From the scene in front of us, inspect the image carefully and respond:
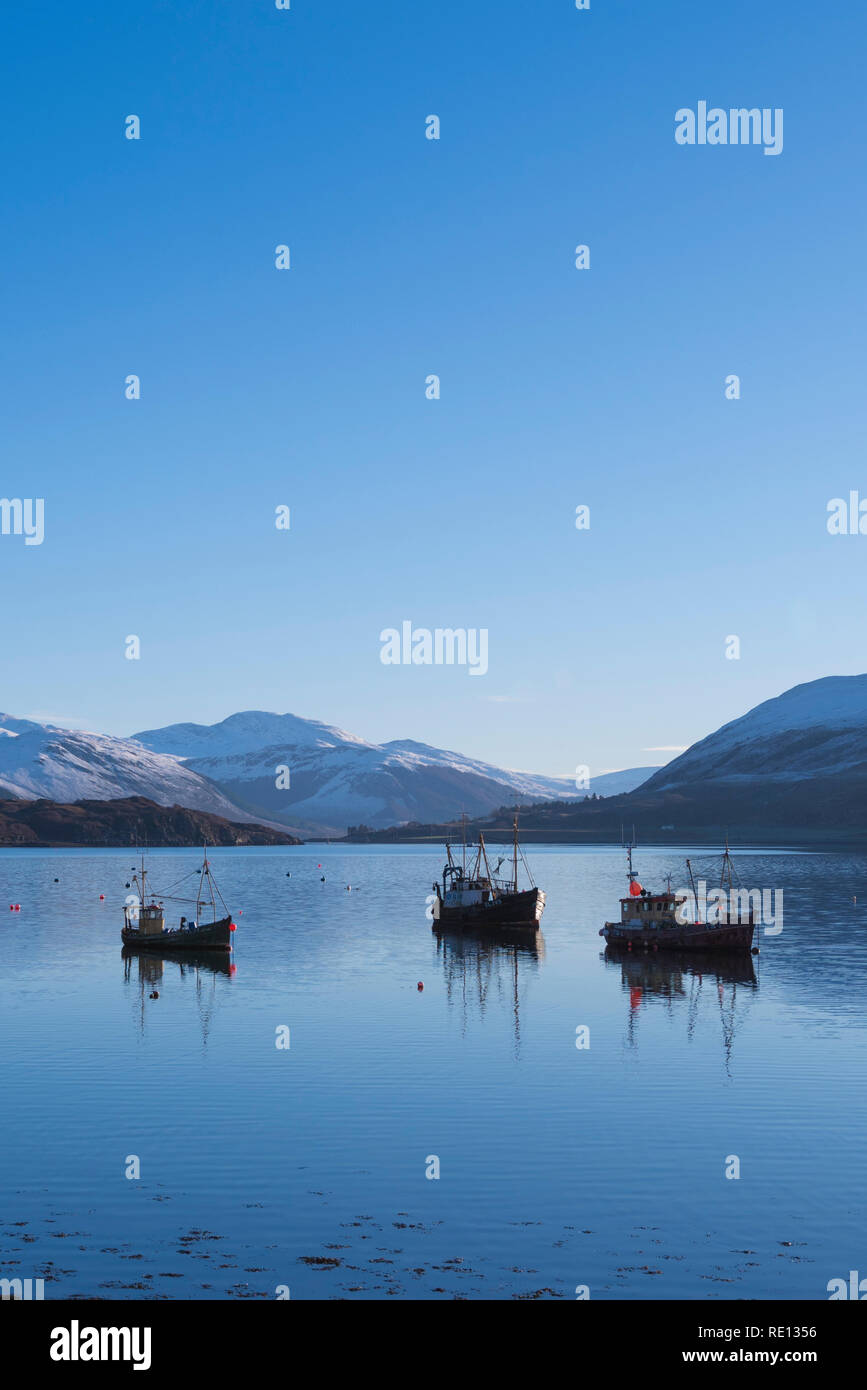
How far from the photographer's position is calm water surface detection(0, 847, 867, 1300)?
35344mm

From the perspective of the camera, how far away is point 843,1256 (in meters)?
36.4

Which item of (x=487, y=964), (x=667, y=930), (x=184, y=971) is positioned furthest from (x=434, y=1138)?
(x=667, y=930)

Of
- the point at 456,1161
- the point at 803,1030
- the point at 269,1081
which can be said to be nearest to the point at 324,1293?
the point at 456,1161

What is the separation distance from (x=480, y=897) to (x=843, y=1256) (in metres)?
121

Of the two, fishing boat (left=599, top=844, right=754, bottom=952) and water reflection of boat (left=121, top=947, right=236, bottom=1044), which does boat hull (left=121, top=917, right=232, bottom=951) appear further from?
fishing boat (left=599, top=844, right=754, bottom=952)

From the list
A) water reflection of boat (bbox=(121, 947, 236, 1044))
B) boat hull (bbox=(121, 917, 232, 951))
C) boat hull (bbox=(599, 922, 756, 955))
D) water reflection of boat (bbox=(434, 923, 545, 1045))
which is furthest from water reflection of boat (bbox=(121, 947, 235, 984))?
boat hull (bbox=(599, 922, 756, 955))

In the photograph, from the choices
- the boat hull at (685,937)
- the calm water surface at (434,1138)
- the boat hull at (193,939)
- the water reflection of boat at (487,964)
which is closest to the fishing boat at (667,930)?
the boat hull at (685,937)

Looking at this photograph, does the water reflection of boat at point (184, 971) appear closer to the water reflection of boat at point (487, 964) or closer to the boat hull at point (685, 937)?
the water reflection of boat at point (487, 964)

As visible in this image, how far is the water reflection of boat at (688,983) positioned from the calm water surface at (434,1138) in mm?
670

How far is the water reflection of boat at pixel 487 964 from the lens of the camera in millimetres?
95119

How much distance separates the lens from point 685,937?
123312 millimetres

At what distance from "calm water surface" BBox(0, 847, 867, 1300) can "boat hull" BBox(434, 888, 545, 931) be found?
45.2 metres

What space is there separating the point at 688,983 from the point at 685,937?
17.9m
